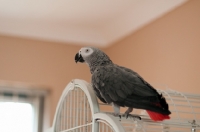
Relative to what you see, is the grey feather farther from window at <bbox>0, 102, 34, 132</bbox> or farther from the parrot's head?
window at <bbox>0, 102, 34, 132</bbox>

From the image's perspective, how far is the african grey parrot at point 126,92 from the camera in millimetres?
1068

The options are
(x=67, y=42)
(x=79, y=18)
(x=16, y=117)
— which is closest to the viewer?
(x=79, y=18)

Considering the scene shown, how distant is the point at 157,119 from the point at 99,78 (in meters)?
0.23

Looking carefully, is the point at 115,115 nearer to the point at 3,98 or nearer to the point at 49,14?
the point at 49,14

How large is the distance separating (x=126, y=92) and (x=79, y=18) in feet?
4.23

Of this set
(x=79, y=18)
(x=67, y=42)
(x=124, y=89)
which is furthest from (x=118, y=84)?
(x=67, y=42)

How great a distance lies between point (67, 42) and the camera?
8.32 ft

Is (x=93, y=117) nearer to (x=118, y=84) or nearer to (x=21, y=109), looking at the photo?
(x=118, y=84)

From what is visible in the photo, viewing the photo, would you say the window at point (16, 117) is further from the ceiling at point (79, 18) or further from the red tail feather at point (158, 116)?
the red tail feather at point (158, 116)

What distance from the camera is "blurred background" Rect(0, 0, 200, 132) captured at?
1950 millimetres

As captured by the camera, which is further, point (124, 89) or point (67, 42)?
point (67, 42)

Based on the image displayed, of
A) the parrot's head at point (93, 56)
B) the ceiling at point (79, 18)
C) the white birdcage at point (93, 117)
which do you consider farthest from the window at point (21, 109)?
the parrot's head at point (93, 56)

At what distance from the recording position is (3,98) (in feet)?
7.81

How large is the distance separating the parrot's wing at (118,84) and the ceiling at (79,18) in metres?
0.87
